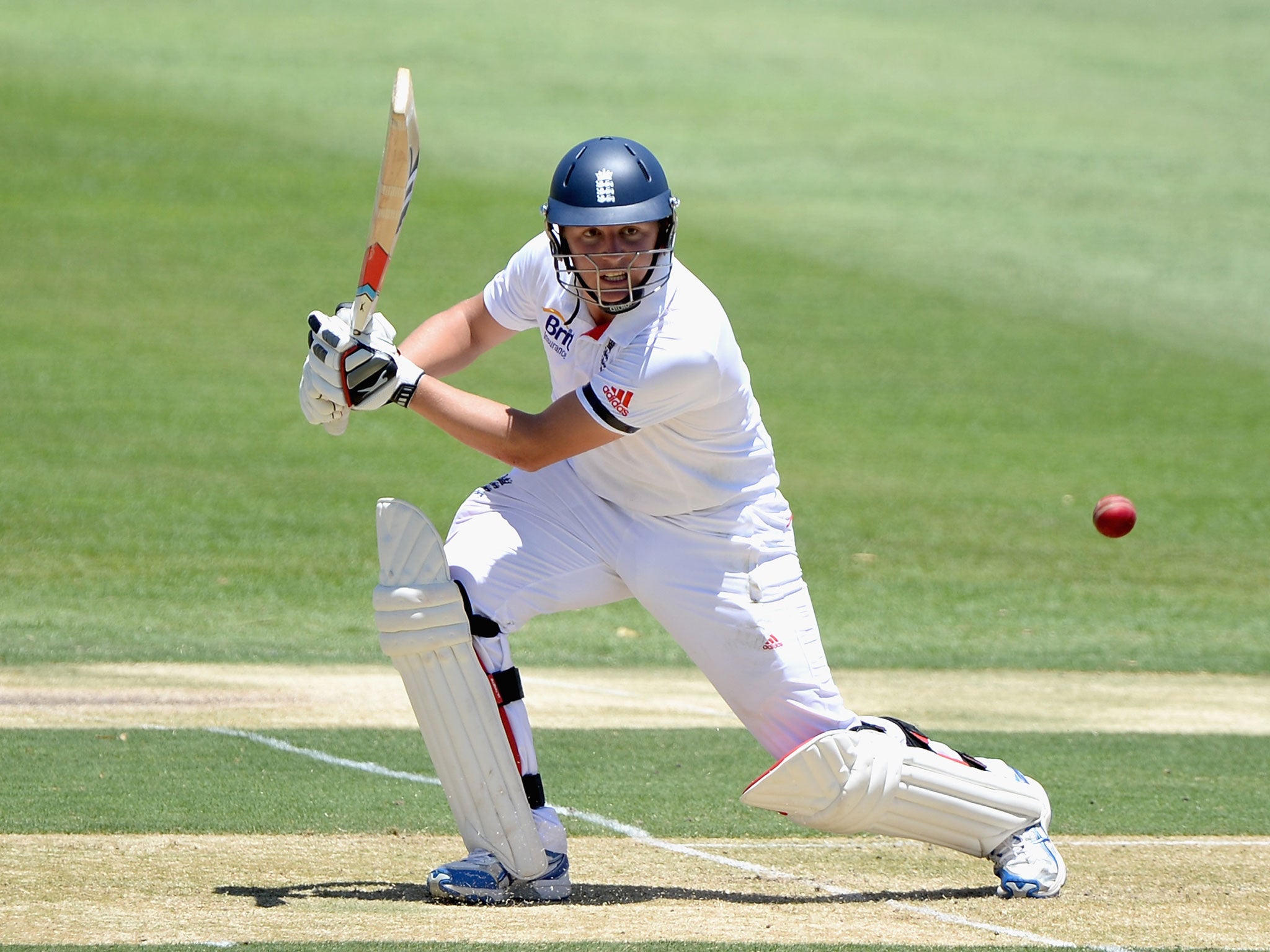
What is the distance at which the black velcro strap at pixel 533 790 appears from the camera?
4699mm

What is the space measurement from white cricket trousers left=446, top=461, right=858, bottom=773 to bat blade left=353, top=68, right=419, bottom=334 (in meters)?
0.78

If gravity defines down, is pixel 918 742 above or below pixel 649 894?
above

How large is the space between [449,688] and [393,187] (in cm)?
139

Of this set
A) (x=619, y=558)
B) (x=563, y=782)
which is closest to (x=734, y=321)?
(x=563, y=782)

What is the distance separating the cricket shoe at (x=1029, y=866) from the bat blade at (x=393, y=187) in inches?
92.9

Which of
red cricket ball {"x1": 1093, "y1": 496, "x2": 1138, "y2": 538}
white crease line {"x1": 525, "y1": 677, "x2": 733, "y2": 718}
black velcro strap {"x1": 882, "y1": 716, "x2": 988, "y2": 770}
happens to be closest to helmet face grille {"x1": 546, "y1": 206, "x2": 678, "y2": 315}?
black velcro strap {"x1": 882, "y1": 716, "x2": 988, "y2": 770}

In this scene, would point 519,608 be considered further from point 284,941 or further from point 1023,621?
point 1023,621

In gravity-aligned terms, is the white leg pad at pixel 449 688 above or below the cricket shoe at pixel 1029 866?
above

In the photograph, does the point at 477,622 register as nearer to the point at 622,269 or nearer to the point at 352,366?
the point at 352,366

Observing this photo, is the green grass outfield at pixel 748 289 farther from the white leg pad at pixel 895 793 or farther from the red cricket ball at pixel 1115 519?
the white leg pad at pixel 895 793

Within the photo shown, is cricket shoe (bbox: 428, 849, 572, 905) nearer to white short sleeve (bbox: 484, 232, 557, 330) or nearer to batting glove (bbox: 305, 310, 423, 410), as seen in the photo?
batting glove (bbox: 305, 310, 423, 410)

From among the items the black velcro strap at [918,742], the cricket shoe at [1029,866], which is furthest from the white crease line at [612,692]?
the cricket shoe at [1029,866]

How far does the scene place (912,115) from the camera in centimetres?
2541

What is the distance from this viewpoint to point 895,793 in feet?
15.6
